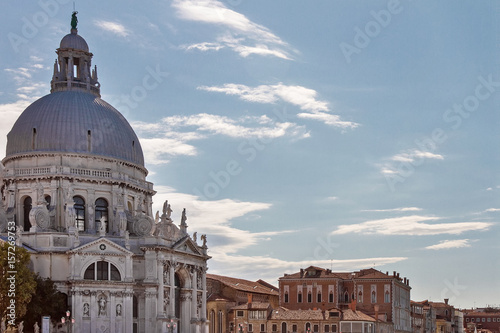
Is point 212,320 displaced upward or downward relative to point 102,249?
downward

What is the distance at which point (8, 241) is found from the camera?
56375 millimetres

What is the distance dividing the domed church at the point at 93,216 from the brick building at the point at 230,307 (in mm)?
14458

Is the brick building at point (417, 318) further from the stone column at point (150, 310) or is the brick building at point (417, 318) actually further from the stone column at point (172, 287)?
the stone column at point (150, 310)

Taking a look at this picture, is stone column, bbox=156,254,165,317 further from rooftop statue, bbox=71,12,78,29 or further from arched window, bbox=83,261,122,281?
rooftop statue, bbox=71,12,78,29

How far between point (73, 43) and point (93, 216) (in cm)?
1444

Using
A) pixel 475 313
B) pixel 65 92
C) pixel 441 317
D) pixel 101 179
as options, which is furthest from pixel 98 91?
pixel 475 313

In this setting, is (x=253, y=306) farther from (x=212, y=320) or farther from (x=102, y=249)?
(x=102, y=249)

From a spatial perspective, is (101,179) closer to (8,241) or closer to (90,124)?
(90,124)

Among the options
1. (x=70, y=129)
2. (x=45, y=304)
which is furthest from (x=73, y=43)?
(x=45, y=304)

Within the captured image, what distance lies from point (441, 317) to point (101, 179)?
87187 millimetres

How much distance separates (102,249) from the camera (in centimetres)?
6078

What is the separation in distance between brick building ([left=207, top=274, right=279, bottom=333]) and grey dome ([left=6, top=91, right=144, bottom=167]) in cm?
2235

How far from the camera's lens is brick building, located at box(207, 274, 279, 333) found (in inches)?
3376

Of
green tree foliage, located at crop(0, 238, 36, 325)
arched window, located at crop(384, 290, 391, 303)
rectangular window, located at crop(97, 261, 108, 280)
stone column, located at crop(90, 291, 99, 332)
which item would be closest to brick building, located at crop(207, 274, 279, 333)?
arched window, located at crop(384, 290, 391, 303)
